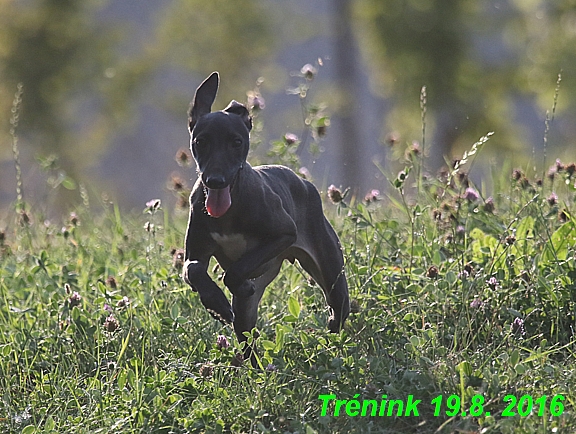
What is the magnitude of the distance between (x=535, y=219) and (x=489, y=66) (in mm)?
14731

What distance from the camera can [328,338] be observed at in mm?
3992

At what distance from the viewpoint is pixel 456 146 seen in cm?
1758

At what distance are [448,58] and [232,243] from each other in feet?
49.4

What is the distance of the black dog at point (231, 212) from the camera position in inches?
136

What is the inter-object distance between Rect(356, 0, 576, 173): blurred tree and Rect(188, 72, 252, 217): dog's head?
46.2ft

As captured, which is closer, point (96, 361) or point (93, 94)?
point (96, 361)

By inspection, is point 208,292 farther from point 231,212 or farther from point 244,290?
point 231,212

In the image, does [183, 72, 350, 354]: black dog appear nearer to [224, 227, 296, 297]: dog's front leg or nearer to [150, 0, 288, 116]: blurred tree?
[224, 227, 296, 297]: dog's front leg

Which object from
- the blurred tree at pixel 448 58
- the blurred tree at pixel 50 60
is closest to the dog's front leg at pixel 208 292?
the blurred tree at pixel 448 58

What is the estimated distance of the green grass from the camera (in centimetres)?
357

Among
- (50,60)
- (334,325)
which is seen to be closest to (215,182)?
(334,325)

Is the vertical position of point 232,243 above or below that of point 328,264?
below

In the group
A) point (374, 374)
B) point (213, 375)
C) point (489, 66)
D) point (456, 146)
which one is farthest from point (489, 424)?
point (489, 66)

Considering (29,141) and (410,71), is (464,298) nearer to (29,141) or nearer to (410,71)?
(410,71)
